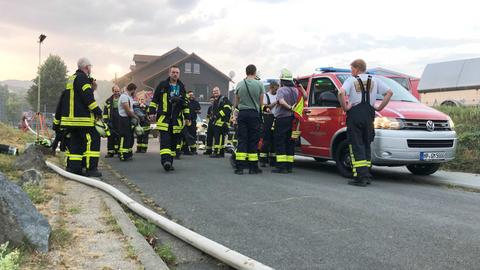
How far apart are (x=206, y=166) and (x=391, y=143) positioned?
12.6 feet

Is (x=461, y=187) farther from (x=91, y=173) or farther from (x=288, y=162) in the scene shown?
(x=91, y=173)

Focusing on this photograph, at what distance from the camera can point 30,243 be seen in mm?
3119

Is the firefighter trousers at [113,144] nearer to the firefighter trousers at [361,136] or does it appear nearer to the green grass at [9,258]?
the firefighter trousers at [361,136]

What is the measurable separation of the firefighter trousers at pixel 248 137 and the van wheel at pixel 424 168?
10.1 feet

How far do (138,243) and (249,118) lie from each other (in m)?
4.94

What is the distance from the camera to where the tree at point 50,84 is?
66000 mm

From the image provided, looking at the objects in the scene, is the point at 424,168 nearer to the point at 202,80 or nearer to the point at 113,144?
the point at 113,144

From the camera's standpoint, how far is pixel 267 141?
9.62 metres

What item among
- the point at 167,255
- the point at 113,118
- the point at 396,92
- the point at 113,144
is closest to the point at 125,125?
the point at 113,118

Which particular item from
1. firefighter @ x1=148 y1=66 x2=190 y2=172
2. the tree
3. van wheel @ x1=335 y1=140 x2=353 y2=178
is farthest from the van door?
the tree

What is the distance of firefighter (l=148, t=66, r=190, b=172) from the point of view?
827 centimetres

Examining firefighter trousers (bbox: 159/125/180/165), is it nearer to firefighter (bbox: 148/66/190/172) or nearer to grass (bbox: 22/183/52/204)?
firefighter (bbox: 148/66/190/172)

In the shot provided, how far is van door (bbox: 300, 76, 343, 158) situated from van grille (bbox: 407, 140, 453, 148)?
135cm

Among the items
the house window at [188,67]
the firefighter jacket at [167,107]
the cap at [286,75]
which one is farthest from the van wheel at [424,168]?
the house window at [188,67]
